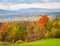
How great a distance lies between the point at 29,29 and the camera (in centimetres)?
121

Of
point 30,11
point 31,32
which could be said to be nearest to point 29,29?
point 31,32

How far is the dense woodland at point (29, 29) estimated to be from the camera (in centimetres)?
119

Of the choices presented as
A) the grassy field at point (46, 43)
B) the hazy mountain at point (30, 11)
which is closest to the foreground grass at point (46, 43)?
the grassy field at point (46, 43)

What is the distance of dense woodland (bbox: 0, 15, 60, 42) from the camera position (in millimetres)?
1193

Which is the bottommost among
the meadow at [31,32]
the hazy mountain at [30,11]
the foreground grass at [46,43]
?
the foreground grass at [46,43]

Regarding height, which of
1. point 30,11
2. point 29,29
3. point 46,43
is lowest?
point 46,43

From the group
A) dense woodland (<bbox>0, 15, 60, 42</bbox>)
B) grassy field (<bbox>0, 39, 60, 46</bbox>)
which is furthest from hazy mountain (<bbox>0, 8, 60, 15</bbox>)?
grassy field (<bbox>0, 39, 60, 46</bbox>)

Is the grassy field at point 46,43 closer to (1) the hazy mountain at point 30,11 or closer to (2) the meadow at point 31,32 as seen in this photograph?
(2) the meadow at point 31,32

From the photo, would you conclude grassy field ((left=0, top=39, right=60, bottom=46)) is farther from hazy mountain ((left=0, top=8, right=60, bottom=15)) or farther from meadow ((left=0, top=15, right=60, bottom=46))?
hazy mountain ((left=0, top=8, right=60, bottom=15))

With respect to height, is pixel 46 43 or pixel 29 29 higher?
pixel 29 29

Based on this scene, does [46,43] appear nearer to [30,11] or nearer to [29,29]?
[29,29]

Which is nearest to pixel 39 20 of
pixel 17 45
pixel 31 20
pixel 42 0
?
A: pixel 31 20

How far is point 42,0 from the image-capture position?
1229mm

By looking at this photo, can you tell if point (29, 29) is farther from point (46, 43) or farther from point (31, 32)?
point (46, 43)
